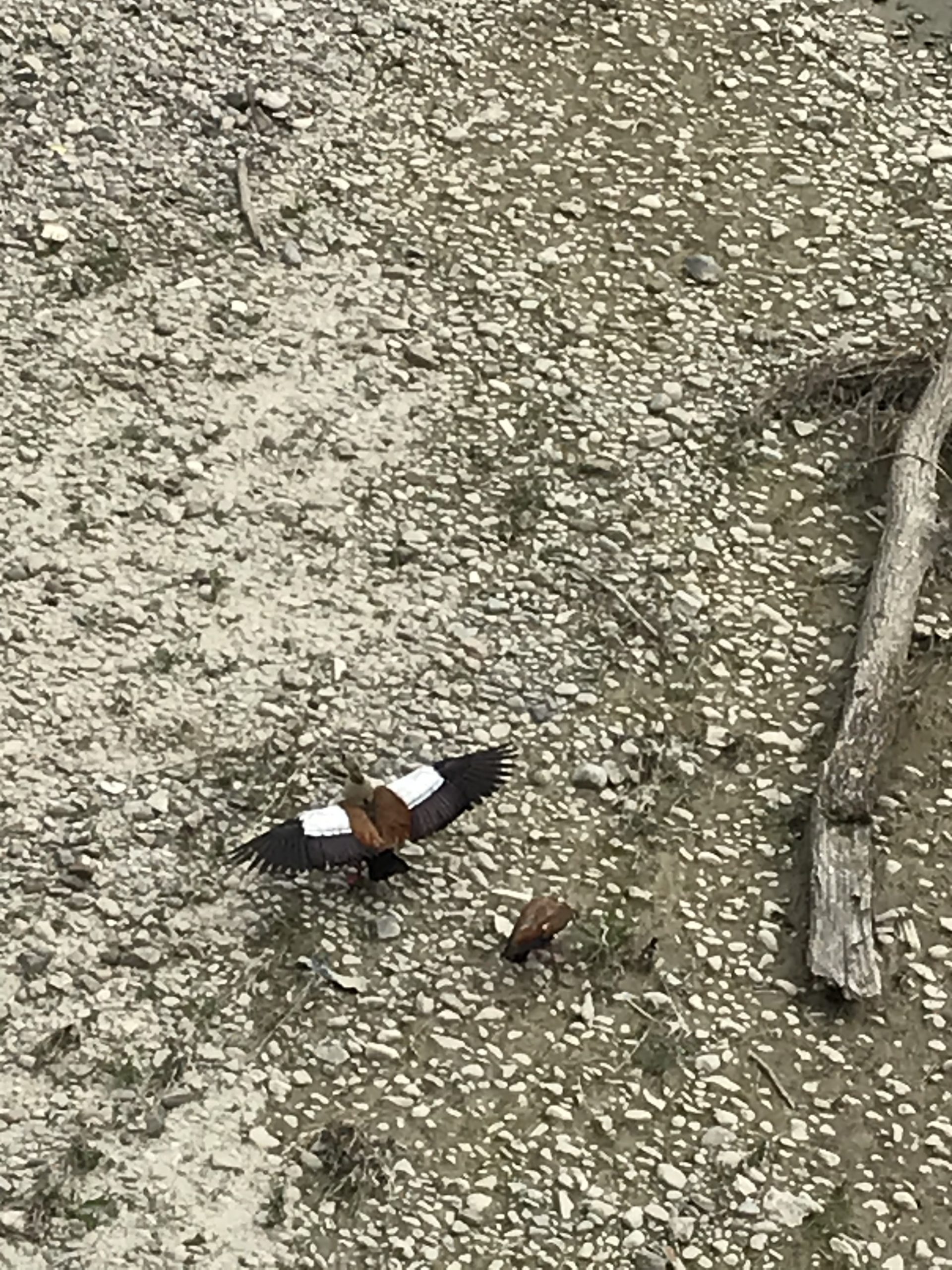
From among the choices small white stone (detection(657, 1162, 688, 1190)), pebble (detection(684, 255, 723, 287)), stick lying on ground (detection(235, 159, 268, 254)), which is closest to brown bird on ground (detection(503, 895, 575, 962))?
small white stone (detection(657, 1162, 688, 1190))

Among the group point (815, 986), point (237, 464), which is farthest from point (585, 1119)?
point (237, 464)

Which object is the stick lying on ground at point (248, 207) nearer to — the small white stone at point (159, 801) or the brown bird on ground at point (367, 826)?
the small white stone at point (159, 801)

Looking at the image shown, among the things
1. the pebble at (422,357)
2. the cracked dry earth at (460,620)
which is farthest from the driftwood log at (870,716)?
the pebble at (422,357)

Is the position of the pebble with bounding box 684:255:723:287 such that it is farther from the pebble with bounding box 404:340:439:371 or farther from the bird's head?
the bird's head

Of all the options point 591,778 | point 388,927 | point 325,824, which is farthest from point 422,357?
point 388,927

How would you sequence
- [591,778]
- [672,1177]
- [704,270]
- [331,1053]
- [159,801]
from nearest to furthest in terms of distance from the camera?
[672,1177] → [331,1053] → [159,801] → [591,778] → [704,270]

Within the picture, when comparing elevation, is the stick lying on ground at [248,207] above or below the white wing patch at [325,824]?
above

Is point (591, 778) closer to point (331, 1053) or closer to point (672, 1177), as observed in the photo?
point (331, 1053)
